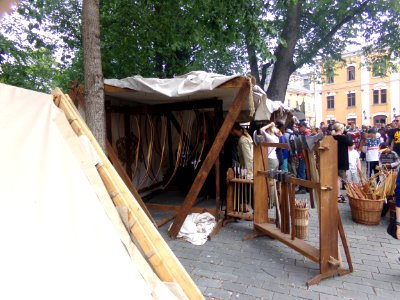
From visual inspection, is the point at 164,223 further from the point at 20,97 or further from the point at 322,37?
the point at 322,37

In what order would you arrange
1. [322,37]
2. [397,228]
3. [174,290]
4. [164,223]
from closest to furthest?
[174,290] → [397,228] → [164,223] → [322,37]

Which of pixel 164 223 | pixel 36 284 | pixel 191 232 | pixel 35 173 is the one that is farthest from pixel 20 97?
pixel 164 223

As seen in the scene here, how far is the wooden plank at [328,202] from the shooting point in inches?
120

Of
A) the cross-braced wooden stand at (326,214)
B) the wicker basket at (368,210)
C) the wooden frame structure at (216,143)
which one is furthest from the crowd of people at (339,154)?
the cross-braced wooden stand at (326,214)

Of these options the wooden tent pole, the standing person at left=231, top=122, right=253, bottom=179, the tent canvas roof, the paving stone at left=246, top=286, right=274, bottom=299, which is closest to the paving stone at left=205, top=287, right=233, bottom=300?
the paving stone at left=246, top=286, right=274, bottom=299

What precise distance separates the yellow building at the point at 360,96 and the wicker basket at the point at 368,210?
35018mm

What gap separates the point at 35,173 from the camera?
1827 mm

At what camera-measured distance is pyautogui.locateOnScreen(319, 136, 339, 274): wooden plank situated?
120 inches

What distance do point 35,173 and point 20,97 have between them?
0.64 m

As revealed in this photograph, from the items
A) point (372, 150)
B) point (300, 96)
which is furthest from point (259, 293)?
point (300, 96)

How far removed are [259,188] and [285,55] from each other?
28.1 feet

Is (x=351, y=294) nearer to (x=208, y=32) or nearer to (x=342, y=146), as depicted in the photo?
(x=342, y=146)

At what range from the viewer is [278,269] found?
3395mm

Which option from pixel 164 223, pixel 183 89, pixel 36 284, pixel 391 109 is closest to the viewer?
pixel 36 284
